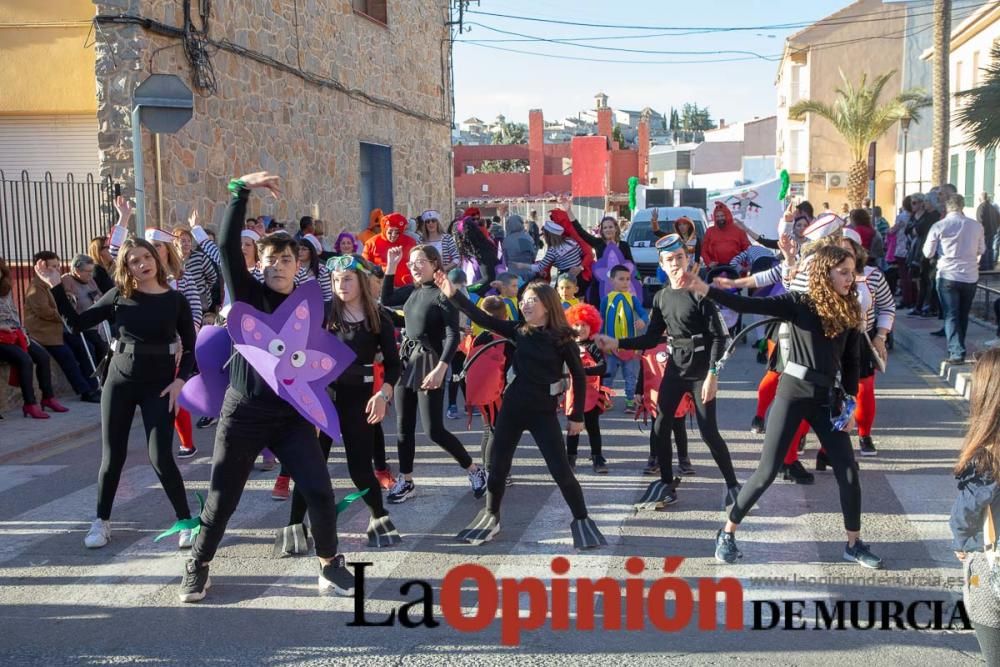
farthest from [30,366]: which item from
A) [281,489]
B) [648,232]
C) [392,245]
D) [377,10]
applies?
[648,232]

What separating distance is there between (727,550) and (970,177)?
25.2m

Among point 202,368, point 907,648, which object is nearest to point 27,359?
point 202,368

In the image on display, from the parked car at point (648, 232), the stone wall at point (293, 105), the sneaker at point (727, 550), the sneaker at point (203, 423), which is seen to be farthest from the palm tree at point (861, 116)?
the sneaker at point (727, 550)

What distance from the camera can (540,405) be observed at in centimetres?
607

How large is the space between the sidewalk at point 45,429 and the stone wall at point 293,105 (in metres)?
3.14

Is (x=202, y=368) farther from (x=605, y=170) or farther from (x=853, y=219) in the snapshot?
(x=605, y=170)

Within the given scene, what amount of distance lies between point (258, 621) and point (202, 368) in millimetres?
1330

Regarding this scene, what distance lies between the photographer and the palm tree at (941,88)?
2119cm

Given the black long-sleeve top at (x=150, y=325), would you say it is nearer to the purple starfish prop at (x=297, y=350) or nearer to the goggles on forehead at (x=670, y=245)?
the purple starfish prop at (x=297, y=350)

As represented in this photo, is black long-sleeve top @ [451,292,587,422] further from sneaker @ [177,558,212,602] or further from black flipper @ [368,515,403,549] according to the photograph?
sneaker @ [177,558,212,602]

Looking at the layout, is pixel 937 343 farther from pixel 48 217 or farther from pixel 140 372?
pixel 48 217

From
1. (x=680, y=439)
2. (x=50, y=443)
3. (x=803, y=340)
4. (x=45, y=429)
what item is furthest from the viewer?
(x=45, y=429)

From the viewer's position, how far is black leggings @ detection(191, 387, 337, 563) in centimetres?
507

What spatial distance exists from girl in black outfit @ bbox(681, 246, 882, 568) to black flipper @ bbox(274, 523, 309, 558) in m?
2.41
